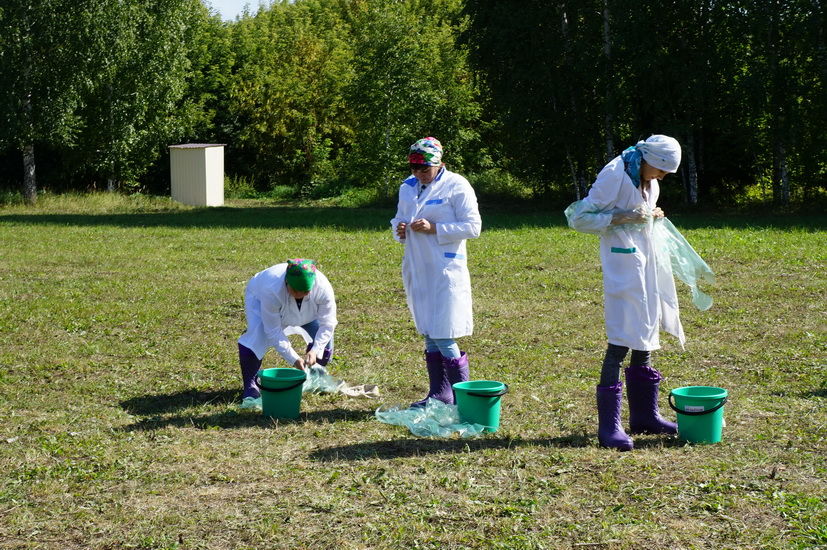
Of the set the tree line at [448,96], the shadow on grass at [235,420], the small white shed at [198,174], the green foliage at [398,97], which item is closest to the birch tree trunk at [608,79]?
the tree line at [448,96]

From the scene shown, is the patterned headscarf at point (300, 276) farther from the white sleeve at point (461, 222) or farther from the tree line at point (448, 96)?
the tree line at point (448, 96)

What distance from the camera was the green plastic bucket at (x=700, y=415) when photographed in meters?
5.42

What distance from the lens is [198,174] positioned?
2934 cm

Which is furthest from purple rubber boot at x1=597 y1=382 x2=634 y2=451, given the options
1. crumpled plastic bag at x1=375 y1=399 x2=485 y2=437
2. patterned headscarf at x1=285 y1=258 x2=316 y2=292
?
patterned headscarf at x1=285 y1=258 x2=316 y2=292

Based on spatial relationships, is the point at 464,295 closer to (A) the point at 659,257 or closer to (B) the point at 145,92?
(A) the point at 659,257

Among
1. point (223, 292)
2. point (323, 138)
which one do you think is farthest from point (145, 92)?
point (223, 292)

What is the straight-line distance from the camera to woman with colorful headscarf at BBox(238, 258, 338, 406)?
21.5 ft

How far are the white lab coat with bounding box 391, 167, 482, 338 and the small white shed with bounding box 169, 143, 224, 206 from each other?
2391 centimetres

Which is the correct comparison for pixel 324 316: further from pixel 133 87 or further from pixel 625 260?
pixel 133 87

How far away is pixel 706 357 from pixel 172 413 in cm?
433

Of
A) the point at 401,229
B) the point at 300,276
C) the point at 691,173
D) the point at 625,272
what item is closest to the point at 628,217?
the point at 625,272

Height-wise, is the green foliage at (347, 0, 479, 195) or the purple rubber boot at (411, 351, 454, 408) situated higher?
the green foliage at (347, 0, 479, 195)

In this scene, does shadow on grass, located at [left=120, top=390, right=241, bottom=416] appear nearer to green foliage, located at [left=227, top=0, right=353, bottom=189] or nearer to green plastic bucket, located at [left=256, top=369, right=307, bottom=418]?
green plastic bucket, located at [left=256, top=369, right=307, bottom=418]

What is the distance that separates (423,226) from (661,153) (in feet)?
5.11
